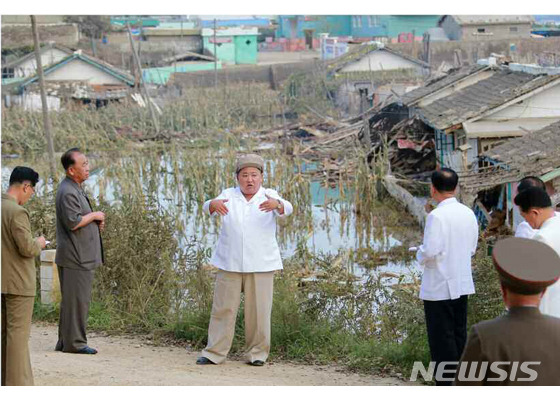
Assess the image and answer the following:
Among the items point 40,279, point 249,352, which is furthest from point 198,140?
point 249,352

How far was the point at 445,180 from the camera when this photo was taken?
611cm

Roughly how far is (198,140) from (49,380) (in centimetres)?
2329

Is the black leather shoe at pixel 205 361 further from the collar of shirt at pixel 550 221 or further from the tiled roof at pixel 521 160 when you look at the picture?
the tiled roof at pixel 521 160

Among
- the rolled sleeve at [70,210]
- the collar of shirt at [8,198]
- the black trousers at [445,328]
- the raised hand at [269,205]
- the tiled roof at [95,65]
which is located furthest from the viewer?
the tiled roof at [95,65]

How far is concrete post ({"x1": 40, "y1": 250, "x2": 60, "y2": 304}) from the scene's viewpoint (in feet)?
29.8

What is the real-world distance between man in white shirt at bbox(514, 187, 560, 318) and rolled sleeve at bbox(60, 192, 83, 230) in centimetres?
352

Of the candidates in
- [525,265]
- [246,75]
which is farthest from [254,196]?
[246,75]

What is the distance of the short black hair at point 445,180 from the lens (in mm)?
6105

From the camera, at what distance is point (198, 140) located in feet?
96.3

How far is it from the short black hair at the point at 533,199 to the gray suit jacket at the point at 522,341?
1.89 meters

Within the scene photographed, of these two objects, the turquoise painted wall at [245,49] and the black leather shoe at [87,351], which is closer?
the black leather shoe at [87,351]

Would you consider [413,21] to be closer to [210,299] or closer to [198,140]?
[198,140]

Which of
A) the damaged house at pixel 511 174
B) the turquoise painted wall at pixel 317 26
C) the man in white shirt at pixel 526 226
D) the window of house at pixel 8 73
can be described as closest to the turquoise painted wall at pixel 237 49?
the turquoise painted wall at pixel 317 26

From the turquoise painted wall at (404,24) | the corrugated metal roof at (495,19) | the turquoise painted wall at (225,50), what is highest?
the turquoise painted wall at (404,24)
